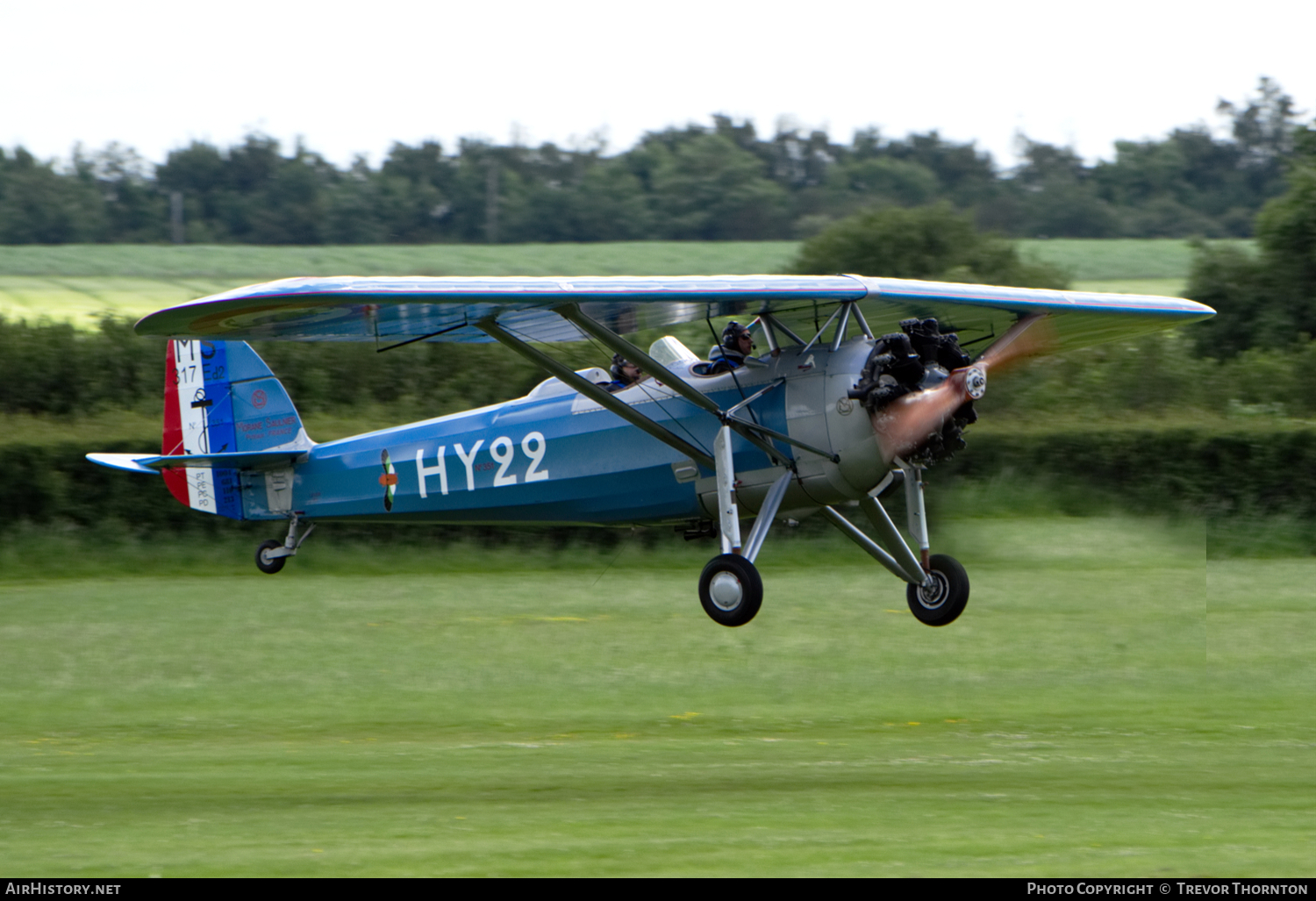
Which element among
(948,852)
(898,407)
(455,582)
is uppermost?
(898,407)

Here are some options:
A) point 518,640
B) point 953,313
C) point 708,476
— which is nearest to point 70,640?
point 518,640

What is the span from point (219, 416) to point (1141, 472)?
13.4 meters

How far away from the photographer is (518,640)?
16172 mm

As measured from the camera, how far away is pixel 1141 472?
21875mm

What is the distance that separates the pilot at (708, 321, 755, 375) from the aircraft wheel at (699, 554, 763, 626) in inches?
57.7

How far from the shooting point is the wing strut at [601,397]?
10.8m

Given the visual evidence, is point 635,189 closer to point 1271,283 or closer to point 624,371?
point 1271,283

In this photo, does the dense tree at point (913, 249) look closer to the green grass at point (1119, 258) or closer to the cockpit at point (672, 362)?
the green grass at point (1119, 258)

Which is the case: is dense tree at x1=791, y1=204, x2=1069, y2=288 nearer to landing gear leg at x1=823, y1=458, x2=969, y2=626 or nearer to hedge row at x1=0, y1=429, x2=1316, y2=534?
hedge row at x1=0, y1=429, x2=1316, y2=534

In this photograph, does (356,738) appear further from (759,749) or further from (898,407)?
(898,407)

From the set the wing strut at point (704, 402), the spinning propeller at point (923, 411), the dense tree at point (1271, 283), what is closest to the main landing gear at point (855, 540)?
the wing strut at point (704, 402)

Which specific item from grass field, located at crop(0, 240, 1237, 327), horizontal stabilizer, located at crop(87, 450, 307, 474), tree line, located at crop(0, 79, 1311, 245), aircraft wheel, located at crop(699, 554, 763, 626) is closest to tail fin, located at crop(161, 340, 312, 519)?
horizontal stabilizer, located at crop(87, 450, 307, 474)

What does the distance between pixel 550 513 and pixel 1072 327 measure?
4.96 metres

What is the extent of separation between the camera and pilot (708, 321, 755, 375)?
446 inches
